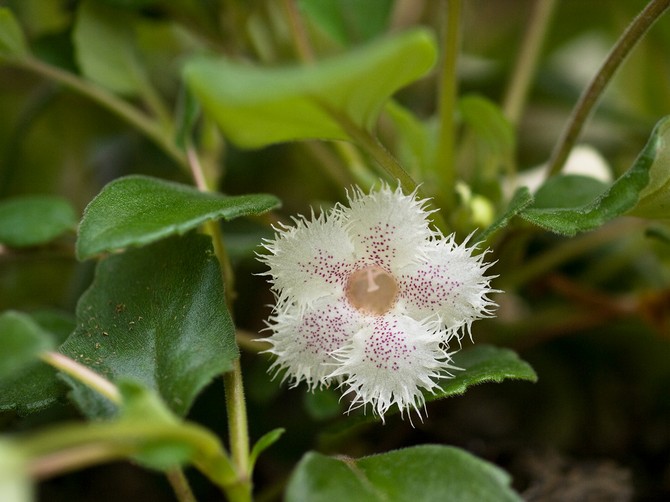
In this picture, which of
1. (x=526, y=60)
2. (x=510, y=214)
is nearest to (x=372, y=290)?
(x=510, y=214)

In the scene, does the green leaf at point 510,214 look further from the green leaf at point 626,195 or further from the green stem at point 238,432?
the green stem at point 238,432

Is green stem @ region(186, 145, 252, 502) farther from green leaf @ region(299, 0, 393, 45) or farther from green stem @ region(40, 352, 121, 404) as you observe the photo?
green leaf @ region(299, 0, 393, 45)

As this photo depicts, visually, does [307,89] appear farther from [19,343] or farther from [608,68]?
[608,68]

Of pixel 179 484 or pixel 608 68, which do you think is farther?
pixel 608 68

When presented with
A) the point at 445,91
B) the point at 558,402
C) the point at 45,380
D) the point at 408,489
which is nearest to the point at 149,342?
the point at 45,380

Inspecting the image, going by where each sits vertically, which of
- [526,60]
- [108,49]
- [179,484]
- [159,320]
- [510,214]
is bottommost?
[179,484]

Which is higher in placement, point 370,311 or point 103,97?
point 103,97

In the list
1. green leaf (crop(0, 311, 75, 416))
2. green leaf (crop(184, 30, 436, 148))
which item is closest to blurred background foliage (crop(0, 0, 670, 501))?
green leaf (crop(0, 311, 75, 416))
